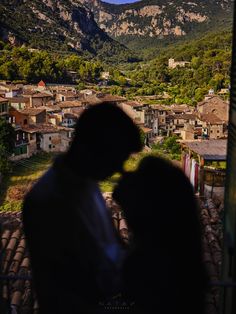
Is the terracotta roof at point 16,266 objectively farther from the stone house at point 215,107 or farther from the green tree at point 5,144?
the stone house at point 215,107

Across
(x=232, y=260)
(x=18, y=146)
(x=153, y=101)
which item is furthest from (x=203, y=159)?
(x=153, y=101)

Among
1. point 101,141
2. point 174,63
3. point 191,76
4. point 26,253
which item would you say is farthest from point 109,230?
point 174,63

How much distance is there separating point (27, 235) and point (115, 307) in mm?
1908

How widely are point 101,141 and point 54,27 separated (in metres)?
104

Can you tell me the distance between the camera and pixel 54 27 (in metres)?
101

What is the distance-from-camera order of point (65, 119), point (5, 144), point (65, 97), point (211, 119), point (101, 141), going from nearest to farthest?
1. point (101, 141)
2. point (5, 144)
3. point (65, 119)
4. point (211, 119)
5. point (65, 97)

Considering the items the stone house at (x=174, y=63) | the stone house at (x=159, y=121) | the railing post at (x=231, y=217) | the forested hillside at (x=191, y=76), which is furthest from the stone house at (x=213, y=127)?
the stone house at (x=174, y=63)

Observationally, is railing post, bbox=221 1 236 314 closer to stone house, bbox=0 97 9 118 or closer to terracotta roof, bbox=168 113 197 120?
stone house, bbox=0 97 9 118

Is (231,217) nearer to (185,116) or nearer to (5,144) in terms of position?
(5,144)

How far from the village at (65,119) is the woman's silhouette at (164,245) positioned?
24215mm

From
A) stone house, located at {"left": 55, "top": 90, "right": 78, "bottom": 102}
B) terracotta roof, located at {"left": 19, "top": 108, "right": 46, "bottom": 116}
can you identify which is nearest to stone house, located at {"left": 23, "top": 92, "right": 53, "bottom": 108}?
stone house, located at {"left": 55, "top": 90, "right": 78, "bottom": 102}

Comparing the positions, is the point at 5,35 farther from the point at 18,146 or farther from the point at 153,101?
the point at 18,146

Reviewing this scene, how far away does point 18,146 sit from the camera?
2650 centimetres

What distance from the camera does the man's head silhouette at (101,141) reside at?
1.33 meters
